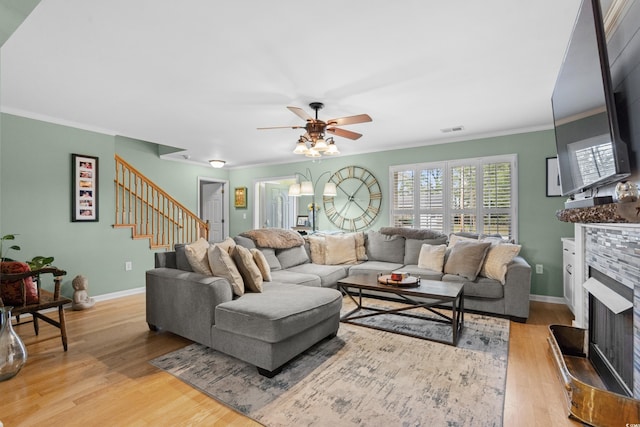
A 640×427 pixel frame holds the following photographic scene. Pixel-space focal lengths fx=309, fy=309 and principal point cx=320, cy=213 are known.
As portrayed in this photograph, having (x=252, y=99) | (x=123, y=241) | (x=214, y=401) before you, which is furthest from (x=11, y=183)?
(x=214, y=401)

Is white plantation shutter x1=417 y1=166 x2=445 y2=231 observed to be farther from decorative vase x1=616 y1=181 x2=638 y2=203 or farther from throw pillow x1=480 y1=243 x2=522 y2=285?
decorative vase x1=616 y1=181 x2=638 y2=203

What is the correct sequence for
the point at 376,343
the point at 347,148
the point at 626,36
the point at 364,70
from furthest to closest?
the point at 347,148, the point at 376,343, the point at 364,70, the point at 626,36

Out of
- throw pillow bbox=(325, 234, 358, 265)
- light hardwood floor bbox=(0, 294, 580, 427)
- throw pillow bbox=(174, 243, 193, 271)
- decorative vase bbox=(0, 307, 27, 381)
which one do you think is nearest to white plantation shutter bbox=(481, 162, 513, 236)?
light hardwood floor bbox=(0, 294, 580, 427)

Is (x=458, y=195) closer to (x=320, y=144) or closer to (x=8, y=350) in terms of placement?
(x=320, y=144)

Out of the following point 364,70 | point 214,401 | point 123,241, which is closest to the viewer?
point 214,401

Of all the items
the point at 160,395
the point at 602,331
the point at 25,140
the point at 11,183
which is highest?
the point at 25,140

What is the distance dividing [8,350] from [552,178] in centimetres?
547

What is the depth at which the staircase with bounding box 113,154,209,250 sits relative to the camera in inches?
190

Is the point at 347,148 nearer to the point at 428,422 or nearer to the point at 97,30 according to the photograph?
the point at 97,30

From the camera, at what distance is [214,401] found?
1.91 m

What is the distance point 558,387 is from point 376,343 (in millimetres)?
1284

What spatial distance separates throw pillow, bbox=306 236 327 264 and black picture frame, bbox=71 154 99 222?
300 centimetres

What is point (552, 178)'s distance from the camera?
4.01 meters

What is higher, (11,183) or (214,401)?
(11,183)
